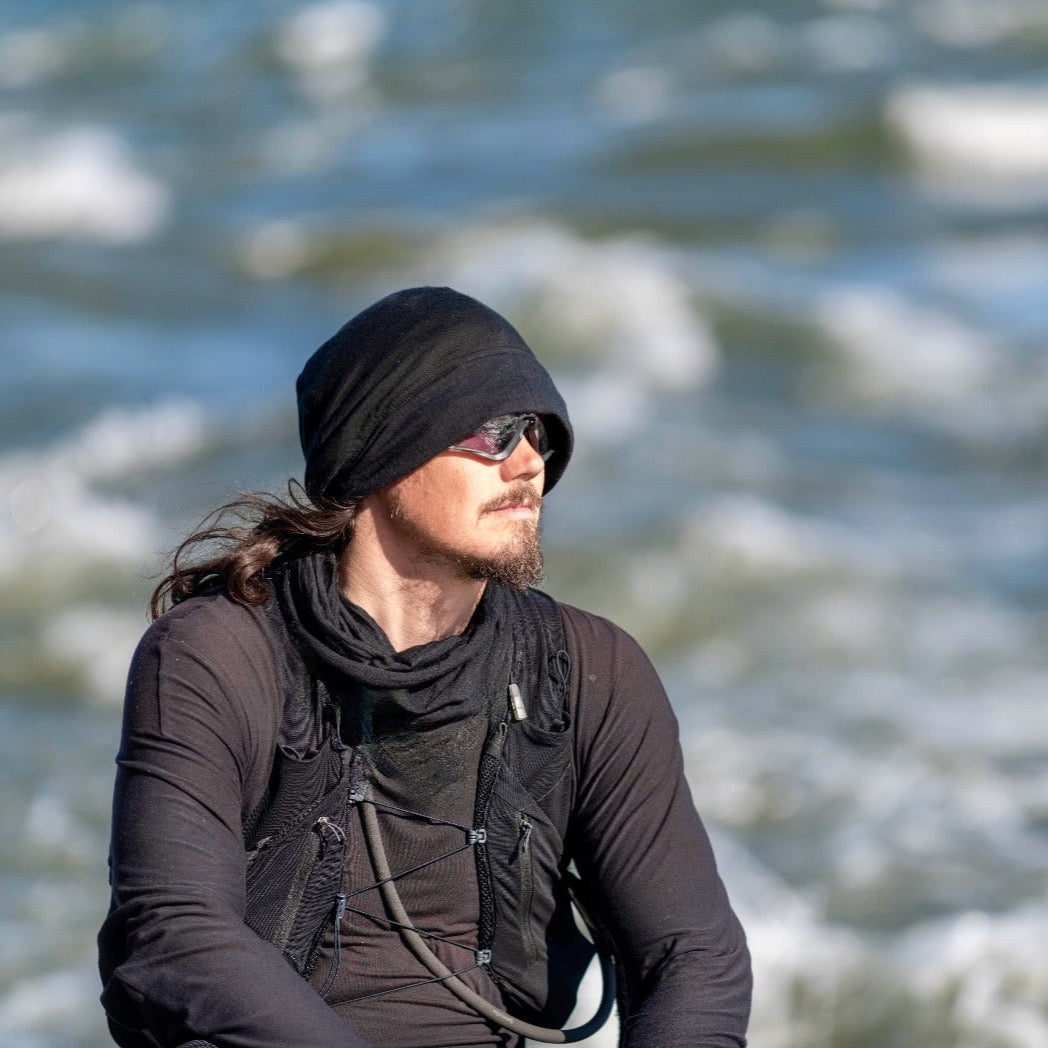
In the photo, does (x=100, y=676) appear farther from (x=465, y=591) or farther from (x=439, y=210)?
(x=439, y=210)

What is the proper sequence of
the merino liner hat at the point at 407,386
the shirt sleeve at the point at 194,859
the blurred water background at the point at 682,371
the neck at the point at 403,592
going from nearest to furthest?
the shirt sleeve at the point at 194,859 < the merino liner hat at the point at 407,386 < the neck at the point at 403,592 < the blurred water background at the point at 682,371

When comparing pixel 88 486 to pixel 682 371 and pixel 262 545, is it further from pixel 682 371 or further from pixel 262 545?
pixel 262 545

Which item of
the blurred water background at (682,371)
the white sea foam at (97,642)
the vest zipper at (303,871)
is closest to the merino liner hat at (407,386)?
the vest zipper at (303,871)

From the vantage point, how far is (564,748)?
9.86 feet

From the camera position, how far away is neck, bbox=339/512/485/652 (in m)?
3.03

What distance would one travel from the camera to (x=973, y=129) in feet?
54.6

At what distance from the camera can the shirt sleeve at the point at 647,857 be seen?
2.96 metres

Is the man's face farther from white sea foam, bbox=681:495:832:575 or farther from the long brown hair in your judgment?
white sea foam, bbox=681:495:832:575

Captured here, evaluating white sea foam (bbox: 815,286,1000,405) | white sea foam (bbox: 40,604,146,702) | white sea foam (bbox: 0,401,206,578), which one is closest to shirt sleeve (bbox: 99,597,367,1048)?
white sea foam (bbox: 40,604,146,702)

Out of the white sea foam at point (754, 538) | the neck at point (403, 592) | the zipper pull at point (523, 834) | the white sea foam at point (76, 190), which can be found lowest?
the zipper pull at point (523, 834)

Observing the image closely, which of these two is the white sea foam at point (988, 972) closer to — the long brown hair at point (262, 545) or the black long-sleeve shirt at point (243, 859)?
the black long-sleeve shirt at point (243, 859)

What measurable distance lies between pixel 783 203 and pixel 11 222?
226 inches

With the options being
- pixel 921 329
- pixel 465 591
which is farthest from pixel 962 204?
pixel 465 591

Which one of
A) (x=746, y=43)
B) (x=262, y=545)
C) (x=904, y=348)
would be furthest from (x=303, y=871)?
(x=746, y=43)
